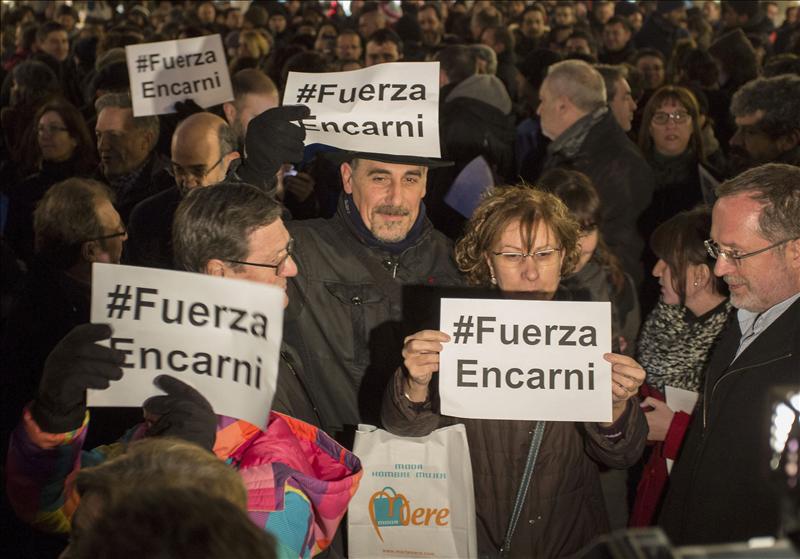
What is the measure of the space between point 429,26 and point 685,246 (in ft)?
32.1

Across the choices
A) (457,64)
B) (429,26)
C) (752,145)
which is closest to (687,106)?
(752,145)

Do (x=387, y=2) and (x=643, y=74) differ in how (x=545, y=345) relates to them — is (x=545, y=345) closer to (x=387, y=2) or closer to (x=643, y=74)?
(x=643, y=74)

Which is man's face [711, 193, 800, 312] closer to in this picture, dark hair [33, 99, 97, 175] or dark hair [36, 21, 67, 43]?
dark hair [33, 99, 97, 175]

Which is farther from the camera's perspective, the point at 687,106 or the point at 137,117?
the point at 687,106

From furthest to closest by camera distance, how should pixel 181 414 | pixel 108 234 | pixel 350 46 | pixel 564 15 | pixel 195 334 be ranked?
pixel 564 15
pixel 350 46
pixel 108 234
pixel 195 334
pixel 181 414

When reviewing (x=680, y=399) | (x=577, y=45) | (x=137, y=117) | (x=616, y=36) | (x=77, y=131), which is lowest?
(x=680, y=399)

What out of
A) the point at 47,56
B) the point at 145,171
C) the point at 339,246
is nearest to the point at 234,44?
the point at 47,56

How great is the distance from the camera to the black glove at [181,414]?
2414 millimetres

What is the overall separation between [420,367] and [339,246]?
0.93m

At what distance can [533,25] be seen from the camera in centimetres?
1344

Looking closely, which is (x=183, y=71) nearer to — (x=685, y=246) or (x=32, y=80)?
(x=32, y=80)

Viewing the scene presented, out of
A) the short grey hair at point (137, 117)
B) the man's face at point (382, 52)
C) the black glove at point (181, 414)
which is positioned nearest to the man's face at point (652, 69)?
the man's face at point (382, 52)

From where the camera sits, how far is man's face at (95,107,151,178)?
6.27 meters

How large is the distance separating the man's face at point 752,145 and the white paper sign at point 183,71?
122 inches
